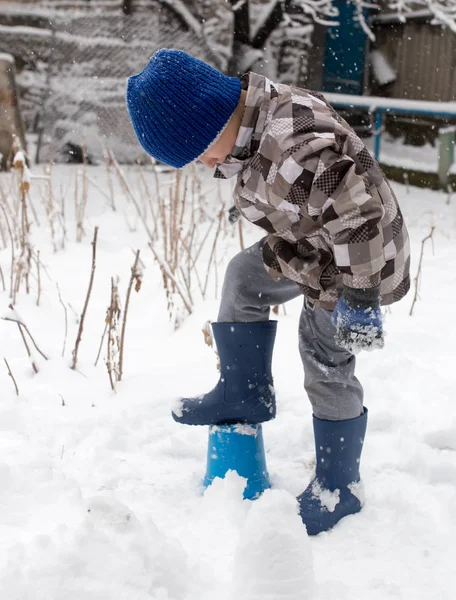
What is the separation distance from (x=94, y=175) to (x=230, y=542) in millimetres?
5634

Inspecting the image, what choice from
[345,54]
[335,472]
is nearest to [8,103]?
[345,54]

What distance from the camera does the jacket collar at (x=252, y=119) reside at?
4.59 feet

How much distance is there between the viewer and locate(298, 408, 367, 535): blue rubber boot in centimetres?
162

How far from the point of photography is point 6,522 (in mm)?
1448

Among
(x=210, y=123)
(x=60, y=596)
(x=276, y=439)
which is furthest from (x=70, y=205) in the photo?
(x=60, y=596)

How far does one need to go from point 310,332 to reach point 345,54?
24.5ft

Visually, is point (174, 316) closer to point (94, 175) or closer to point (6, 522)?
point (6, 522)

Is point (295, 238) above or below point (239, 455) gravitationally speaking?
above

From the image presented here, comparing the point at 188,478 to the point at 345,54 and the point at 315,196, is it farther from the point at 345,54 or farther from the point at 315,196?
the point at 345,54

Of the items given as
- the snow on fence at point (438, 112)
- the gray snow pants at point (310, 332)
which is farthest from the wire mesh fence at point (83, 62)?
the gray snow pants at point (310, 332)

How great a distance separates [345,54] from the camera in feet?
27.3

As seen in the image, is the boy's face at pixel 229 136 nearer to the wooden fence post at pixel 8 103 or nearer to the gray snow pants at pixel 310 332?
the gray snow pants at pixel 310 332

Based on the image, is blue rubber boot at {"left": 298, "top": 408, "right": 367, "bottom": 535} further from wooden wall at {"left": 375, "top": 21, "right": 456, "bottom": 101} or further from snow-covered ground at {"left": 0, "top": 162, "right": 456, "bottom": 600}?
wooden wall at {"left": 375, "top": 21, "right": 456, "bottom": 101}

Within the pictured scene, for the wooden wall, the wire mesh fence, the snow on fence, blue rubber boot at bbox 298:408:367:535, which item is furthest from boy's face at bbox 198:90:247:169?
the wooden wall
